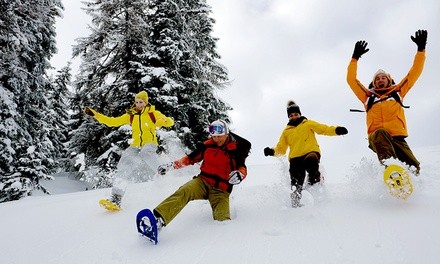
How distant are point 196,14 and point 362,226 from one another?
44.7 feet

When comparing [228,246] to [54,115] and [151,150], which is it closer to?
[151,150]

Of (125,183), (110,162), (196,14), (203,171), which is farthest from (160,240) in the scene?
(196,14)

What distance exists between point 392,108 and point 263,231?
8.73ft

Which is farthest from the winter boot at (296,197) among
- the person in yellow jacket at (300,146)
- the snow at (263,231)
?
the snow at (263,231)

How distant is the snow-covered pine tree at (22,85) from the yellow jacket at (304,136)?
352 inches

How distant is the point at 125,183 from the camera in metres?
5.57

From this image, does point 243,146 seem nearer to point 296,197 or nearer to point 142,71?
A: point 296,197

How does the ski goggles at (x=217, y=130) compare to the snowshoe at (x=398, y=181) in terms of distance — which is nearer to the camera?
the snowshoe at (x=398, y=181)

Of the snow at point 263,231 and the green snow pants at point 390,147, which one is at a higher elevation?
the green snow pants at point 390,147

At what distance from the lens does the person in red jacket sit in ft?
14.5

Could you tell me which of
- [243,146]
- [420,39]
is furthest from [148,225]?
[420,39]

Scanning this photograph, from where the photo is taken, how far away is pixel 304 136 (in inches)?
205

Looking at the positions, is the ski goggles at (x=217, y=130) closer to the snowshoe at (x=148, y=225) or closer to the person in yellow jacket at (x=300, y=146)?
the person in yellow jacket at (x=300, y=146)

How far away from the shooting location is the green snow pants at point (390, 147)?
183 inches
